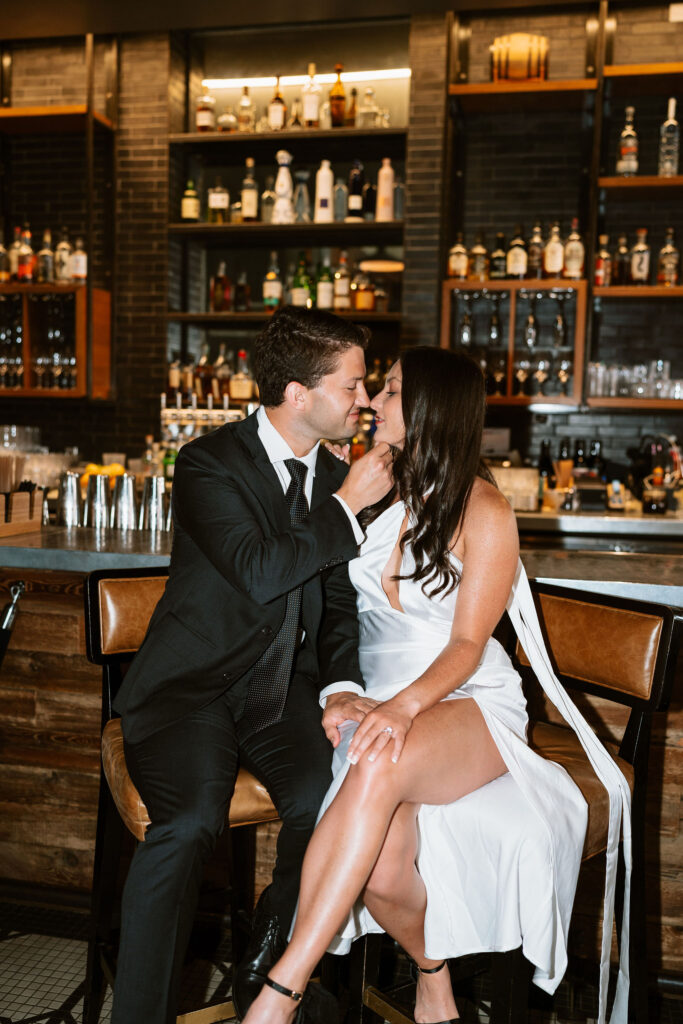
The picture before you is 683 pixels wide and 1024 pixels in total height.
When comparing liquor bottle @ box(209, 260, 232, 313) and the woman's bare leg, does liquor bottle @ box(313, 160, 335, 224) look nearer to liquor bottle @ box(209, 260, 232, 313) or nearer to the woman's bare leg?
liquor bottle @ box(209, 260, 232, 313)

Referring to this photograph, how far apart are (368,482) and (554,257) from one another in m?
3.52

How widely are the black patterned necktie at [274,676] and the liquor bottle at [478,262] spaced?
11.8 ft

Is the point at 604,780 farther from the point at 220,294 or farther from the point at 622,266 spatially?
the point at 220,294

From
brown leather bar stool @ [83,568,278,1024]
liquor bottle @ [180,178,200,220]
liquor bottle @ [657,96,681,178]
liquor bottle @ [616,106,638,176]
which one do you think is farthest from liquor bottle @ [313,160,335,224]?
brown leather bar stool @ [83,568,278,1024]

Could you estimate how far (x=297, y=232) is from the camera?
18.0ft

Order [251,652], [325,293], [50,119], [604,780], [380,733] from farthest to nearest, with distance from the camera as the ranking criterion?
[50,119], [325,293], [251,652], [604,780], [380,733]

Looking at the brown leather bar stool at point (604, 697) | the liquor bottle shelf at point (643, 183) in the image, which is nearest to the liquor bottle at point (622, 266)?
the liquor bottle shelf at point (643, 183)

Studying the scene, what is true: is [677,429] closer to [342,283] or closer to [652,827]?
[342,283]

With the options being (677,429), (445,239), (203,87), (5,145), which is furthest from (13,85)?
(677,429)

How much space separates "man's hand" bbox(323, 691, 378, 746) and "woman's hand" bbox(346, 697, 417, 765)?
0.27ft

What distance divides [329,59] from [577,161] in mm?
1616

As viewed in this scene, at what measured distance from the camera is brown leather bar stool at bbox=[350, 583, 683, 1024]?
1798 mm

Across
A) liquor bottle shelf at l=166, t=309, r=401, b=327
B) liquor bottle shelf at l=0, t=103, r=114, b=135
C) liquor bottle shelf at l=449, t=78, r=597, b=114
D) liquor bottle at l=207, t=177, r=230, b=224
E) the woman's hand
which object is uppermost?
liquor bottle shelf at l=449, t=78, r=597, b=114

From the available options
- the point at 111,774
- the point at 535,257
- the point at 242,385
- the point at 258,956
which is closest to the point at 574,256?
the point at 535,257
